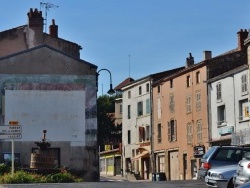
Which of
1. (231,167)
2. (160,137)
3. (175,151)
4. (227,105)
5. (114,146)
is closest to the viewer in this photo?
(231,167)

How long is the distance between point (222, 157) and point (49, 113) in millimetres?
21714

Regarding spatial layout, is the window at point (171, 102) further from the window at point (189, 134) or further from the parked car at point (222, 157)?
the parked car at point (222, 157)

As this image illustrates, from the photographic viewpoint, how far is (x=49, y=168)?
36219mm

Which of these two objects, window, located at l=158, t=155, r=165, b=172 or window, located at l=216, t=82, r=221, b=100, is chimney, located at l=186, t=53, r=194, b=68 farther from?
window, located at l=216, t=82, r=221, b=100

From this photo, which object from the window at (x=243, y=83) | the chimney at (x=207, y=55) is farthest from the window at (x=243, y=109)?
the chimney at (x=207, y=55)

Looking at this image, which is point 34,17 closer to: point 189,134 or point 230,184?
point 189,134

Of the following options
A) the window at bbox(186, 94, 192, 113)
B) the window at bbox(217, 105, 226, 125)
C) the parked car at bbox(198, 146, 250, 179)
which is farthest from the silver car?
the window at bbox(186, 94, 192, 113)

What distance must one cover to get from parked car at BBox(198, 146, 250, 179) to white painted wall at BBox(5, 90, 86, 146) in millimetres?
20801

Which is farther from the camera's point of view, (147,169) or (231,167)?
(147,169)

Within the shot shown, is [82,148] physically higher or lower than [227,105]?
lower

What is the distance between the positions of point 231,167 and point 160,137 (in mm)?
46595

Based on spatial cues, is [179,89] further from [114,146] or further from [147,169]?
[114,146]

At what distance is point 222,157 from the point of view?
24062 mm

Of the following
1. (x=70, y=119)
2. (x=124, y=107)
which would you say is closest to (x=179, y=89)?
(x=124, y=107)
